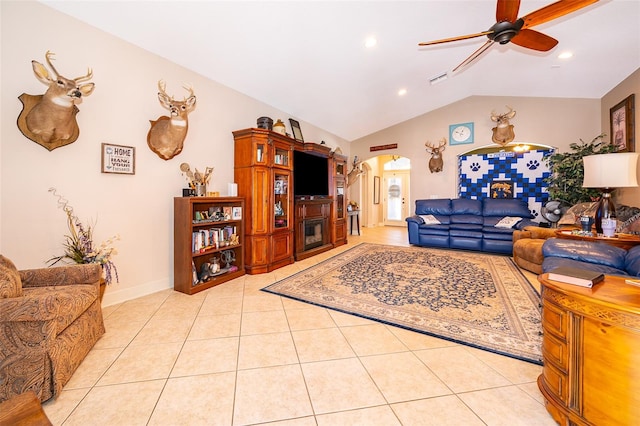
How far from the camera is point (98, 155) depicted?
8.79 feet

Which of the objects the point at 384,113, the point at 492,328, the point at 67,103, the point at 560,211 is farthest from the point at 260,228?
the point at 560,211

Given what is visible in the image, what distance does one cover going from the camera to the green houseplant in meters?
4.45

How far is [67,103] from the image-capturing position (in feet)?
7.58

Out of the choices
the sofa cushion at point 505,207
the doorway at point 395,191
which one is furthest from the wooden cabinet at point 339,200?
the doorway at point 395,191

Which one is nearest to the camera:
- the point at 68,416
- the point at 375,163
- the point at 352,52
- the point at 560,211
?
the point at 68,416

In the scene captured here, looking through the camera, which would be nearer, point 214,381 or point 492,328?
point 214,381

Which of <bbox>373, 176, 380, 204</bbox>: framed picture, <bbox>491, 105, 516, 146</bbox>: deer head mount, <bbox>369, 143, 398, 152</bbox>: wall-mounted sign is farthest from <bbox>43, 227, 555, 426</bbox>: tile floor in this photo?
<bbox>373, 176, 380, 204</bbox>: framed picture

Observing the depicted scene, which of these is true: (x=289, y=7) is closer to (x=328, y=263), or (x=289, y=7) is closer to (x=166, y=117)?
(x=166, y=117)

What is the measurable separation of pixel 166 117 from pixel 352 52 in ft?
8.72

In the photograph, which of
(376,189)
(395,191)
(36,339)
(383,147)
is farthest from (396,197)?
(36,339)

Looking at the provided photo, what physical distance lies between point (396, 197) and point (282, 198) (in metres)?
6.91

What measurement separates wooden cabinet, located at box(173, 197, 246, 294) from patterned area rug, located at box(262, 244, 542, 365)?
793mm

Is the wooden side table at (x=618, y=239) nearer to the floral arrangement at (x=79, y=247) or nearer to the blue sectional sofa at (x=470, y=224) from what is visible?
the blue sectional sofa at (x=470, y=224)

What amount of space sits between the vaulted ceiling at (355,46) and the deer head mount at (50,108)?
811 millimetres
